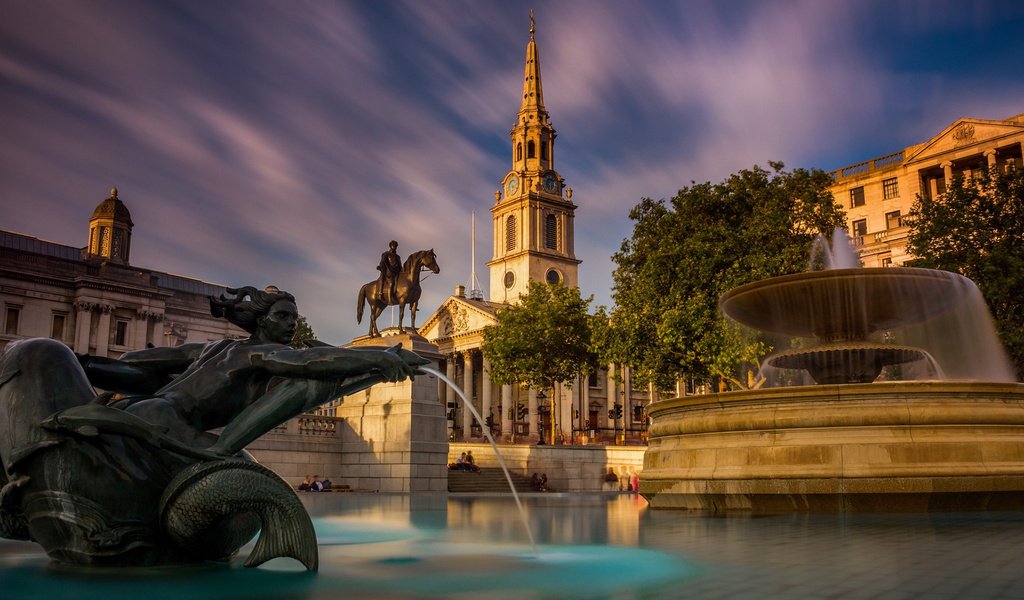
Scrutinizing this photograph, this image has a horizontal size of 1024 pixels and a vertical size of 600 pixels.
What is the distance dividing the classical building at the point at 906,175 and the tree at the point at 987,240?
785 inches

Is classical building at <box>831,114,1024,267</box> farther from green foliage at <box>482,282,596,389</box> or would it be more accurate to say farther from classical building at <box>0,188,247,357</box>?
classical building at <box>0,188,247,357</box>

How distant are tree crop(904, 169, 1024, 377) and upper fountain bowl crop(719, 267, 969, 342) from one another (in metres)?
15.9

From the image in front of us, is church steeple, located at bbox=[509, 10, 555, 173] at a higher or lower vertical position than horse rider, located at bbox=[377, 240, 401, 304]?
higher

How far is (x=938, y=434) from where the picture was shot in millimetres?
9531

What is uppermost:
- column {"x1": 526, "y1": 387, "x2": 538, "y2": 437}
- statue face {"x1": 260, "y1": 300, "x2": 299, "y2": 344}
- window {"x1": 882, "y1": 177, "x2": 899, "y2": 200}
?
window {"x1": 882, "y1": 177, "x2": 899, "y2": 200}

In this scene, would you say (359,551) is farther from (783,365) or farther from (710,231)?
(710,231)

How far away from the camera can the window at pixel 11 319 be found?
5888 cm

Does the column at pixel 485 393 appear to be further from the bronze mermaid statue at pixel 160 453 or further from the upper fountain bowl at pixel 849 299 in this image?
the bronze mermaid statue at pixel 160 453

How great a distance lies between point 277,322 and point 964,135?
58.5 meters

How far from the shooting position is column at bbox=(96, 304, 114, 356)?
204 ft

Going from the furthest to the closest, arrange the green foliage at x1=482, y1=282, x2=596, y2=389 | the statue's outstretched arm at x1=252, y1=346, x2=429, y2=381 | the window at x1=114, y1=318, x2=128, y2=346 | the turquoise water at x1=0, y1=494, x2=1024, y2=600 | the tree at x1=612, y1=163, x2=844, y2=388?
the window at x1=114, y1=318, x2=128, y2=346, the green foliage at x1=482, y1=282, x2=596, y2=389, the tree at x1=612, y1=163, x2=844, y2=388, the statue's outstretched arm at x1=252, y1=346, x2=429, y2=381, the turquoise water at x1=0, y1=494, x2=1024, y2=600

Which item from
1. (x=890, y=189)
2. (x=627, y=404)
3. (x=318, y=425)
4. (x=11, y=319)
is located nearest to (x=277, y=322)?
(x=318, y=425)

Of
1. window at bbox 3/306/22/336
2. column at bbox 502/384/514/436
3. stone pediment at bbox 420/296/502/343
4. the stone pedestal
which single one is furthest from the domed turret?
the stone pedestal

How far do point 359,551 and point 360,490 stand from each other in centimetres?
1686
